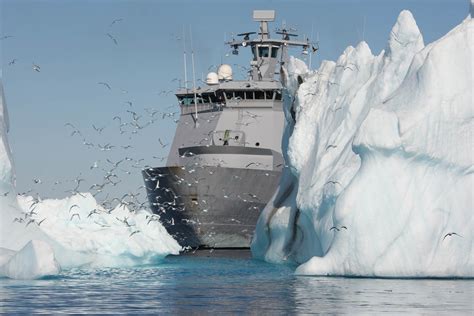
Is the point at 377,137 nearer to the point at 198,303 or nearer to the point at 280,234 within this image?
the point at 198,303

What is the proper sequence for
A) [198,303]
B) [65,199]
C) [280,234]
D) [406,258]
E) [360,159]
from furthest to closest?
[65,199], [280,234], [360,159], [406,258], [198,303]

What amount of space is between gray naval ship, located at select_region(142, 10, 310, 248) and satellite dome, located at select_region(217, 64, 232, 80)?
0.18ft

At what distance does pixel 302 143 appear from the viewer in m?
39.2

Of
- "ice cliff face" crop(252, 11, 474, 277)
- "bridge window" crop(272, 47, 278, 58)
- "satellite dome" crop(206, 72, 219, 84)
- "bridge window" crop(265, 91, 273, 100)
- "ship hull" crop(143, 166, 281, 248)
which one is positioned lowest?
"ship hull" crop(143, 166, 281, 248)

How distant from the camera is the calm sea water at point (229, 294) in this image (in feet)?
77.3

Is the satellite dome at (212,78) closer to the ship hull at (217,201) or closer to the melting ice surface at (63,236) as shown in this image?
the ship hull at (217,201)

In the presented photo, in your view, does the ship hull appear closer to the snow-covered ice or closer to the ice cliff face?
the ice cliff face

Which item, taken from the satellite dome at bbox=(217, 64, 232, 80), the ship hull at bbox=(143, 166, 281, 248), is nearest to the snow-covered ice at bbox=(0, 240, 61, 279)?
the ship hull at bbox=(143, 166, 281, 248)

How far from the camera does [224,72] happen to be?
64.9 m

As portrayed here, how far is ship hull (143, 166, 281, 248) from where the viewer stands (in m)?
55.0

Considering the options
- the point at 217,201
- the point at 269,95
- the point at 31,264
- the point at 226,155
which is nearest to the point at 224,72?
the point at 269,95

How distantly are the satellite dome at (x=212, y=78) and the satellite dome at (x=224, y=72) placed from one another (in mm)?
493

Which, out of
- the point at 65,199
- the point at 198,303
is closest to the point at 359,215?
the point at 198,303

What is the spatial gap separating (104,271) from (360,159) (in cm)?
913
